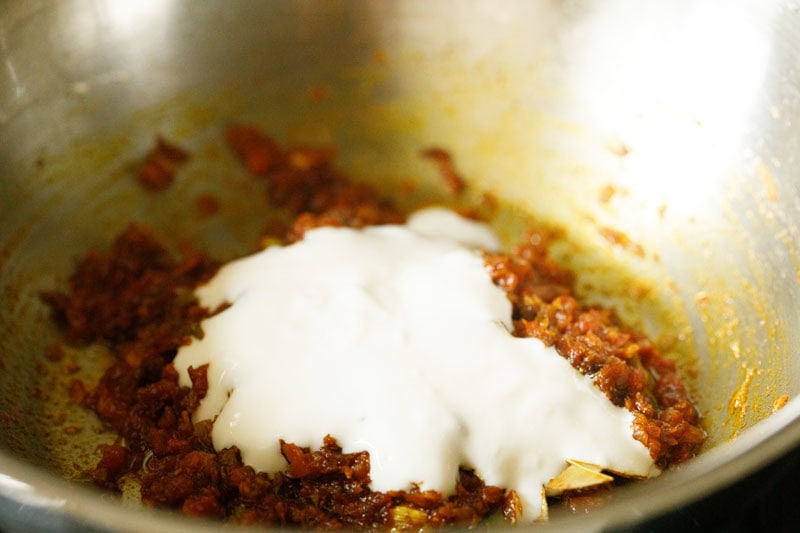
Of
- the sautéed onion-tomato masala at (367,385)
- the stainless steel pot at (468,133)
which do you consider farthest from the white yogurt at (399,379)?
the stainless steel pot at (468,133)

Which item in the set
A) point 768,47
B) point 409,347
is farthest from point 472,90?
point 409,347

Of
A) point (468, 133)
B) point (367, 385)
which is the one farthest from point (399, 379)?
point (468, 133)

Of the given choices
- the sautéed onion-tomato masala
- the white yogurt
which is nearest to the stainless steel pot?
the sautéed onion-tomato masala

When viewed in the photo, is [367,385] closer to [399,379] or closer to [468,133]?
[399,379]

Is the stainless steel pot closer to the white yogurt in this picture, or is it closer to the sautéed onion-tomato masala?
the sautéed onion-tomato masala

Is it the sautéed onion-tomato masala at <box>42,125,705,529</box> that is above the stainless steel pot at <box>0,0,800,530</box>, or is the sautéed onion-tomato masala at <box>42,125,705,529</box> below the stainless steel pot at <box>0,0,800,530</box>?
below

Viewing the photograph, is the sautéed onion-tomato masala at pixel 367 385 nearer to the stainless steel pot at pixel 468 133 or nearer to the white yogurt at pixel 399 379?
the white yogurt at pixel 399 379

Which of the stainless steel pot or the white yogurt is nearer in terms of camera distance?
the white yogurt
